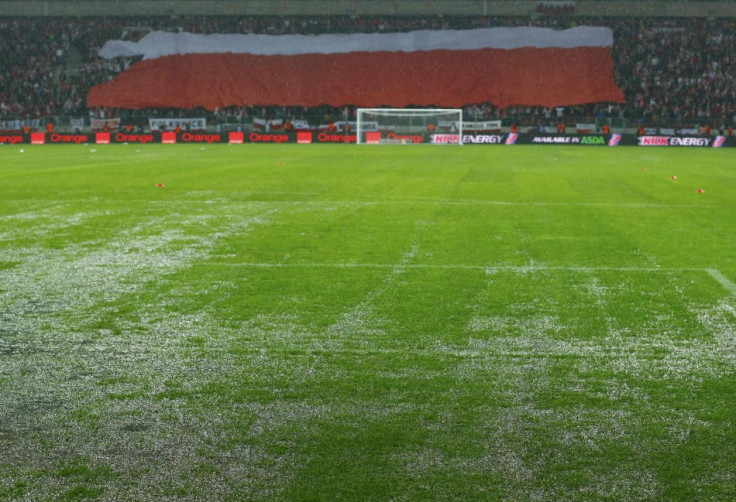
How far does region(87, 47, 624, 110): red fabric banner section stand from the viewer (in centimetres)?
5941

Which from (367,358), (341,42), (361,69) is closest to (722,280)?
(367,358)

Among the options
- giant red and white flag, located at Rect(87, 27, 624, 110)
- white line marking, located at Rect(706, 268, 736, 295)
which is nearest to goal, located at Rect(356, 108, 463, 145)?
giant red and white flag, located at Rect(87, 27, 624, 110)

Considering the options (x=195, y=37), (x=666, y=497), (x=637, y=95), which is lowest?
(x=666, y=497)

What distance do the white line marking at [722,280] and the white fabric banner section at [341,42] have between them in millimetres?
54189

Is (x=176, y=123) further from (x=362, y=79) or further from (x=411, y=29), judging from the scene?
(x=411, y=29)

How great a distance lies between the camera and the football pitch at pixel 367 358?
4.10 m

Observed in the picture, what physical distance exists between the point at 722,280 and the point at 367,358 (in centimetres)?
468

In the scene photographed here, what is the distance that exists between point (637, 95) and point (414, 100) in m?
15.0

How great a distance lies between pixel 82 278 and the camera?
8930 mm

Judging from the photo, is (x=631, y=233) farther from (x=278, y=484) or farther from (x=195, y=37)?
(x=195, y=37)

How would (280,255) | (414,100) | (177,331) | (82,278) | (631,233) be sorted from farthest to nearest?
(414,100) < (631,233) < (280,255) < (82,278) < (177,331)

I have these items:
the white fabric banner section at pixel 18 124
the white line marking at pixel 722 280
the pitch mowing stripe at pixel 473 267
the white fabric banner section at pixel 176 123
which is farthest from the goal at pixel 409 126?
the white line marking at pixel 722 280

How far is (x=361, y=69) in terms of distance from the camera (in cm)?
6219

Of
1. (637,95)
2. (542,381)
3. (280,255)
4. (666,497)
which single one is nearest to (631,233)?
(280,255)
